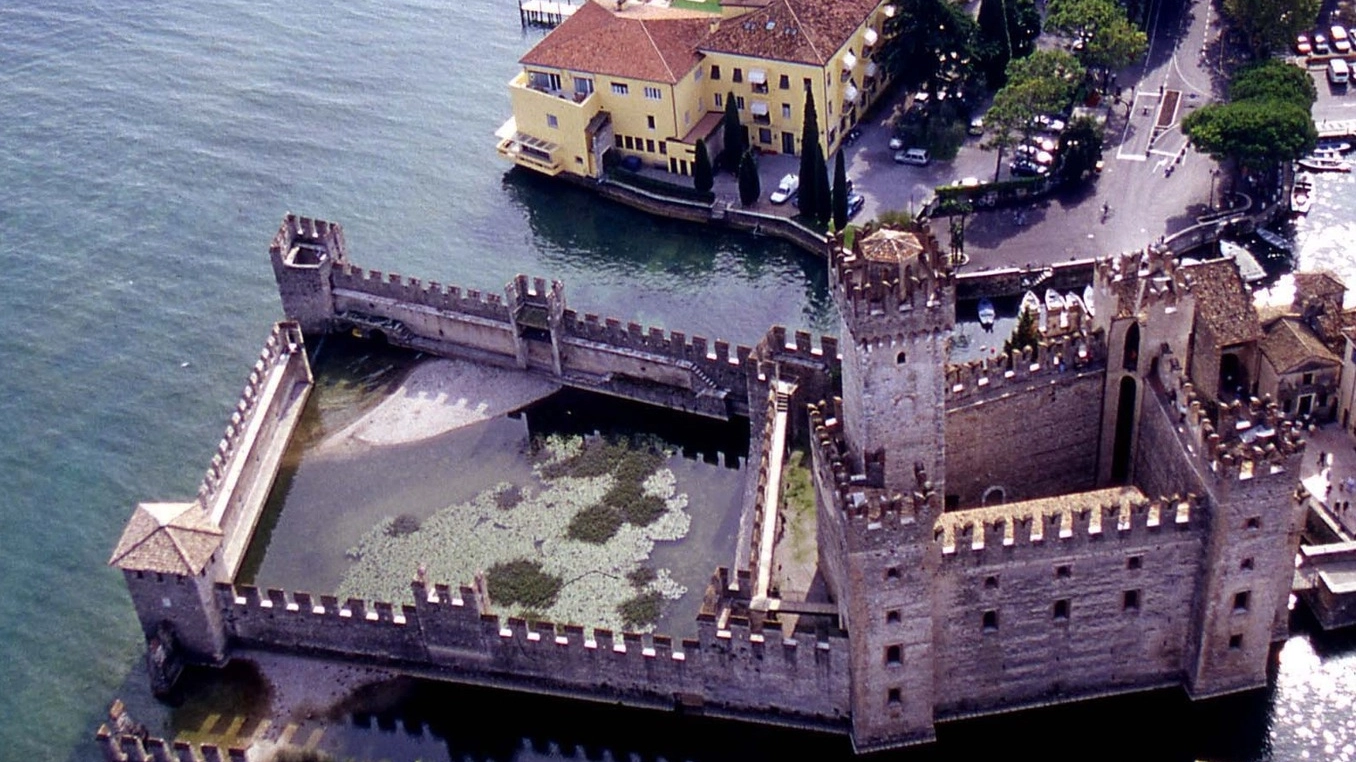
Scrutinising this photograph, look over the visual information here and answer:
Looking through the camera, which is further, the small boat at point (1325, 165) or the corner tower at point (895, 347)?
the small boat at point (1325, 165)

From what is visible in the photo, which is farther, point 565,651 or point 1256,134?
point 1256,134

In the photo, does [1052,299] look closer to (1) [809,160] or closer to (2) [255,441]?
(1) [809,160]

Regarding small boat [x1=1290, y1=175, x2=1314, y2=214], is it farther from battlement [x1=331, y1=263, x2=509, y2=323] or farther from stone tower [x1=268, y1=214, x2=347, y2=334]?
stone tower [x1=268, y1=214, x2=347, y2=334]

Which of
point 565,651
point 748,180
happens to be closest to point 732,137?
point 748,180

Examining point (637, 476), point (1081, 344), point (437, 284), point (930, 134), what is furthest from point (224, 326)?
point (1081, 344)

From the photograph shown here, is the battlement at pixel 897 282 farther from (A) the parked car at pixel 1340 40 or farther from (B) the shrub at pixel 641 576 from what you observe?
(A) the parked car at pixel 1340 40

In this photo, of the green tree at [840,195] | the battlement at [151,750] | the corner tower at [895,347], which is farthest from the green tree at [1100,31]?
the battlement at [151,750]

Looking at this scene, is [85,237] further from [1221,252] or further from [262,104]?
[1221,252]
